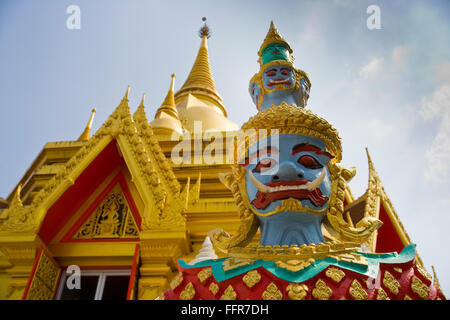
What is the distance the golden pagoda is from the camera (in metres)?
4.10

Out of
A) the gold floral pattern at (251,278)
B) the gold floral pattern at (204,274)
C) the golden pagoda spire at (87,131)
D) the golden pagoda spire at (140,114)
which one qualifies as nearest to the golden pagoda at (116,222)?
the golden pagoda spire at (140,114)

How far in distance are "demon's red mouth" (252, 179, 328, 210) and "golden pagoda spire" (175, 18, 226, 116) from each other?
10.7m

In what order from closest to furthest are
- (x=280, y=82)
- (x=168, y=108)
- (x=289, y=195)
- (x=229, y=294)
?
(x=229, y=294) < (x=289, y=195) < (x=280, y=82) < (x=168, y=108)

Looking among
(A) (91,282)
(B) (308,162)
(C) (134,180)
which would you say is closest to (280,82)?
(B) (308,162)

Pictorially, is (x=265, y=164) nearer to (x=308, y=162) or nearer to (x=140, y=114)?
(x=308, y=162)

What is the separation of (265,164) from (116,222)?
8.93 feet

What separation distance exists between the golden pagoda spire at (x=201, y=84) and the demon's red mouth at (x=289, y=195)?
1074cm

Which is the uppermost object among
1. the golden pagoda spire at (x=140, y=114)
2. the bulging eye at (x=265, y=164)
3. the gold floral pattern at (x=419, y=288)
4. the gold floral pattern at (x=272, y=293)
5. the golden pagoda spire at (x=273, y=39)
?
the golden pagoda spire at (x=140, y=114)

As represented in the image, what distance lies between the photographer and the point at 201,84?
13750mm

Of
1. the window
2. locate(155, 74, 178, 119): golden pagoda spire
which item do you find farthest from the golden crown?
locate(155, 74, 178, 119): golden pagoda spire

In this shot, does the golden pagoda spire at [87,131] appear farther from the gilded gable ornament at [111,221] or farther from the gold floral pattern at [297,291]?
the gold floral pattern at [297,291]

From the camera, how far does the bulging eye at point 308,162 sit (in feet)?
9.02

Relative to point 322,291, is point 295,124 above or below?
above
